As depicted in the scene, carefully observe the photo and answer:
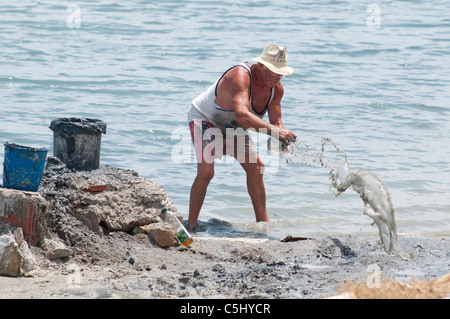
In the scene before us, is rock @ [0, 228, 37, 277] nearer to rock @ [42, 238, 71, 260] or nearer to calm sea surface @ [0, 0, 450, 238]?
rock @ [42, 238, 71, 260]

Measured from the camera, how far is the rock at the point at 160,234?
5.80 metres

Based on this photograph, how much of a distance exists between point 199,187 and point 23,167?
7.13ft

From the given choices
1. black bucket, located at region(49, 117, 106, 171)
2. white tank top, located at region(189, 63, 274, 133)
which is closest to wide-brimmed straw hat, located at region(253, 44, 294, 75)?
white tank top, located at region(189, 63, 274, 133)

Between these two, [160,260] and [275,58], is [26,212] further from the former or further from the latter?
[275,58]

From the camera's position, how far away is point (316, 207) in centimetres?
839

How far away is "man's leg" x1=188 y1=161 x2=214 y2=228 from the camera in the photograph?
6824 millimetres

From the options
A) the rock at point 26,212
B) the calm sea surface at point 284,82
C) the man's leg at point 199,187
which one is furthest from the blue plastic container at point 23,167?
the calm sea surface at point 284,82

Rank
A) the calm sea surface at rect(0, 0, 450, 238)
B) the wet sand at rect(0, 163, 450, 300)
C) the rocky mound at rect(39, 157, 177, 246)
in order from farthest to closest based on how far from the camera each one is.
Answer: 1. the calm sea surface at rect(0, 0, 450, 238)
2. the rocky mound at rect(39, 157, 177, 246)
3. the wet sand at rect(0, 163, 450, 300)

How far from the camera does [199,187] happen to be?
6918mm

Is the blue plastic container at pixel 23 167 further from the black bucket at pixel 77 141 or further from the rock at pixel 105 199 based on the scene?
the black bucket at pixel 77 141

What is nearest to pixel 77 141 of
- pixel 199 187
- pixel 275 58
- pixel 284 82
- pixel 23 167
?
pixel 23 167

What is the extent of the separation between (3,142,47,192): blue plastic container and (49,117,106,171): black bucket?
0.56 m
